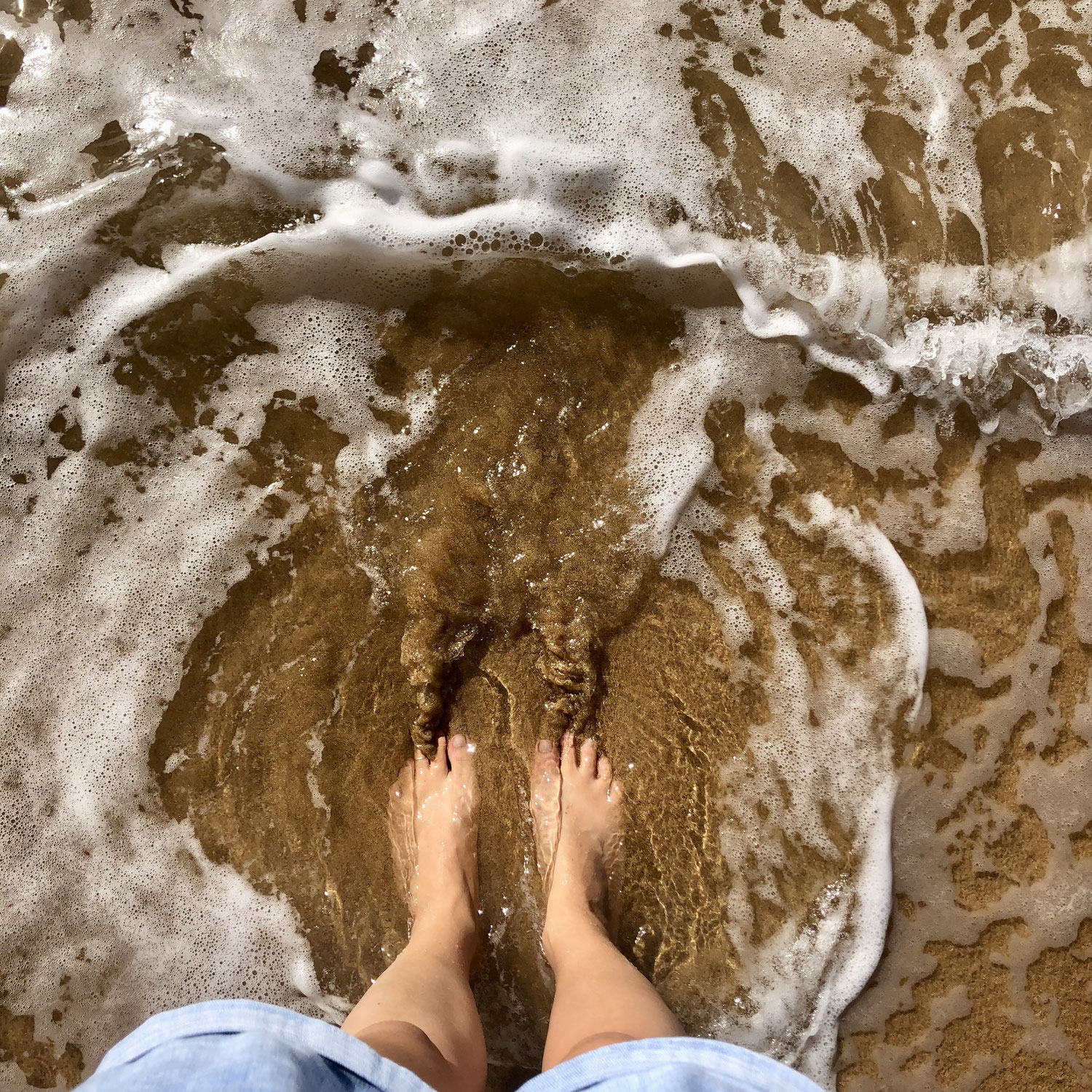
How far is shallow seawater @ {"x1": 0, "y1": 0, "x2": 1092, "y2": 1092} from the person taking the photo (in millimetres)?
1951

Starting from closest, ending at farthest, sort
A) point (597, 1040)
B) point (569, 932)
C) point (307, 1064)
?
1. point (307, 1064)
2. point (597, 1040)
3. point (569, 932)

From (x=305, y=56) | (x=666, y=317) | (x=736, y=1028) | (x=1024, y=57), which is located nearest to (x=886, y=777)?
(x=736, y=1028)

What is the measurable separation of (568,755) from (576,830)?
0.19m

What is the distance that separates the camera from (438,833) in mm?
1950

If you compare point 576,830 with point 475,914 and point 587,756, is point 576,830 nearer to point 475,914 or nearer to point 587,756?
point 587,756

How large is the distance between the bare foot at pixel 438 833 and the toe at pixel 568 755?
24 cm

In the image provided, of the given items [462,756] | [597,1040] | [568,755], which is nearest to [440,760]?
[462,756]

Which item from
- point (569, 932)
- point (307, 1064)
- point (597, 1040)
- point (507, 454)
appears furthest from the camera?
point (507, 454)

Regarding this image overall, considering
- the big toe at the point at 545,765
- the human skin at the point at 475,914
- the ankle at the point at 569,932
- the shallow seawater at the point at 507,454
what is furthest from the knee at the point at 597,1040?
the big toe at the point at 545,765

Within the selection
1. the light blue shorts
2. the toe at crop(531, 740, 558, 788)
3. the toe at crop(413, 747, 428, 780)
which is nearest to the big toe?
the toe at crop(531, 740, 558, 788)

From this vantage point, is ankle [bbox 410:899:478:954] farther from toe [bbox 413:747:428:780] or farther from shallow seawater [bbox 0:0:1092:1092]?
toe [bbox 413:747:428:780]

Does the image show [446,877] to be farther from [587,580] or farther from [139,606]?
[139,606]

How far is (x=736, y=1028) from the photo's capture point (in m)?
1.93

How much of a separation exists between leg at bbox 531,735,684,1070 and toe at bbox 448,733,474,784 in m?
0.17
